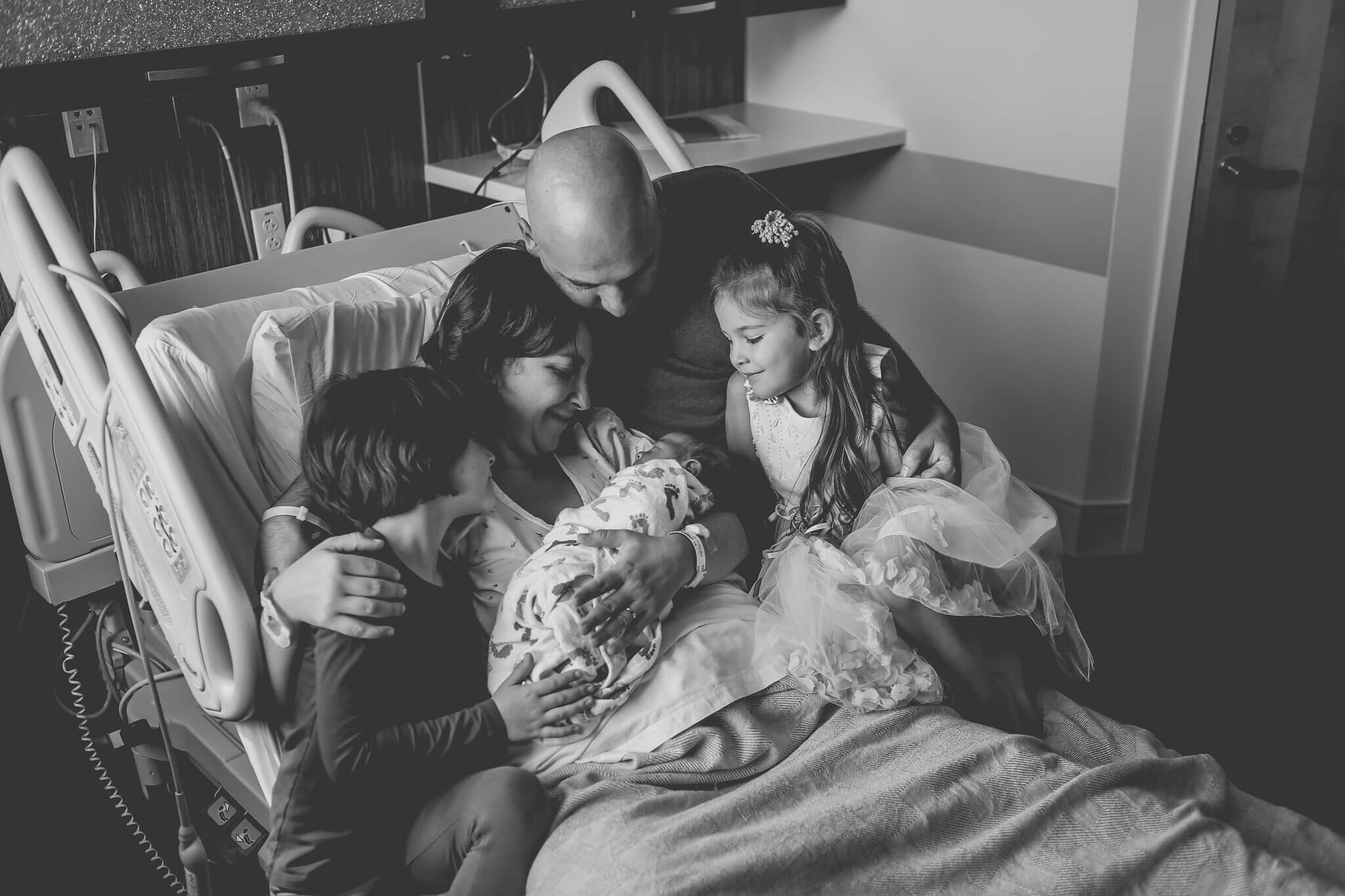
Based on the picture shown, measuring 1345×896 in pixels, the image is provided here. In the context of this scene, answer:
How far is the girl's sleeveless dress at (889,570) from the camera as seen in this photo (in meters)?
1.53

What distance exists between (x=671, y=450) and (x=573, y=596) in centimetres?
42

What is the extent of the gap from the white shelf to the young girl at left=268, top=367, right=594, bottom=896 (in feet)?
4.53

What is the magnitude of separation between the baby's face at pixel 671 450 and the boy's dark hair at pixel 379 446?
1.30 ft

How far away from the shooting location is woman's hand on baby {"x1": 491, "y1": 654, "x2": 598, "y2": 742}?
140 centimetres

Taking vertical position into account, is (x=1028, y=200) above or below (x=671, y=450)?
above

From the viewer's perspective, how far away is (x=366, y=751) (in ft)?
4.29

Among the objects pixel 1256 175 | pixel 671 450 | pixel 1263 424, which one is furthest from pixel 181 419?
pixel 1263 424

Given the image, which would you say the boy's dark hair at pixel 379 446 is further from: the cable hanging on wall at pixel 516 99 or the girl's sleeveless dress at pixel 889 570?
the cable hanging on wall at pixel 516 99

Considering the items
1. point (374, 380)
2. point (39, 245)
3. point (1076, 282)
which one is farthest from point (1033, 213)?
point (39, 245)

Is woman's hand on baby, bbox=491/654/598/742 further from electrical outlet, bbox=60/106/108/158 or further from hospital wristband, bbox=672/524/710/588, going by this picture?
electrical outlet, bbox=60/106/108/158

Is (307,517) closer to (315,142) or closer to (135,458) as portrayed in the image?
(135,458)

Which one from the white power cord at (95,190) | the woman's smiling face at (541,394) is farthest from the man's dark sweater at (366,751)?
the white power cord at (95,190)

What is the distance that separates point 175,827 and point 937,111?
2.52 meters

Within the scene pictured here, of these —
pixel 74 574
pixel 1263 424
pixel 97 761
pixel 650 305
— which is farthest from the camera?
pixel 1263 424
